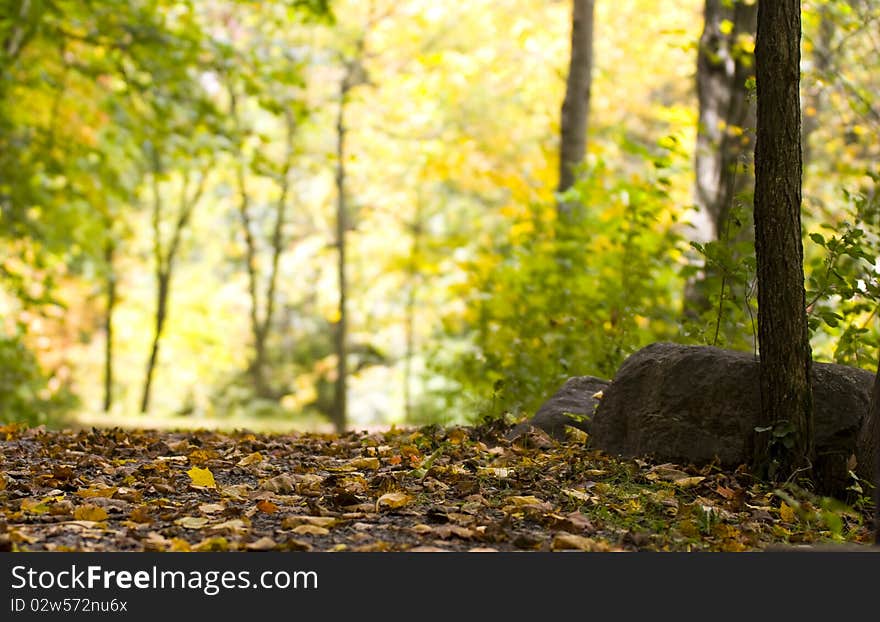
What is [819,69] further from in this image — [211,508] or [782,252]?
[211,508]

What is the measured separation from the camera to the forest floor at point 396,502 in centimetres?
314

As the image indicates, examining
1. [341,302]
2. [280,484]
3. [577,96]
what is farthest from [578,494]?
[341,302]

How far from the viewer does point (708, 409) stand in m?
4.48

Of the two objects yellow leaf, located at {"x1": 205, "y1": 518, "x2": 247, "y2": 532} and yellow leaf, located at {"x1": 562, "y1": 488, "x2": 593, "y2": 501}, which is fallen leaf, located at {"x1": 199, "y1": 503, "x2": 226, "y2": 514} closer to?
yellow leaf, located at {"x1": 205, "y1": 518, "x2": 247, "y2": 532}

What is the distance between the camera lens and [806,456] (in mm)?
4137

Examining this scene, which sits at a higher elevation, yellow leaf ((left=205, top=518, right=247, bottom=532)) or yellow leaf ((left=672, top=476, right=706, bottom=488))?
yellow leaf ((left=672, top=476, right=706, bottom=488))

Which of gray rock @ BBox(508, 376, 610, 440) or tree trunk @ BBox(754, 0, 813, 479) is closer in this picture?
tree trunk @ BBox(754, 0, 813, 479)

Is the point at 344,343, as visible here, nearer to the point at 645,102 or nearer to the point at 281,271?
the point at 645,102

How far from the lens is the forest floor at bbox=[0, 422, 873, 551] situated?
3.14 metres

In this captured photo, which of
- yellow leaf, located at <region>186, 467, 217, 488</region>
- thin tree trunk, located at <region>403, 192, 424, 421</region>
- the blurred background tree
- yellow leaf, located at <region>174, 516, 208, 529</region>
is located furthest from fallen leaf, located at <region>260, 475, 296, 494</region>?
thin tree trunk, located at <region>403, 192, 424, 421</region>

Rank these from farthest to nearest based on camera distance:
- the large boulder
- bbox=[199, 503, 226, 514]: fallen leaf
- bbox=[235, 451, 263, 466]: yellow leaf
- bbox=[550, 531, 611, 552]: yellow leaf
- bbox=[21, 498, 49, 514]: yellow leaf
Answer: bbox=[235, 451, 263, 466]: yellow leaf < the large boulder < bbox=[199, 503, 226, 514]: fallen leaf < bbox=[21, 498, 49, 514]: yellow leaf < bbox=[550, 531, 611, 552]: yellow leaf

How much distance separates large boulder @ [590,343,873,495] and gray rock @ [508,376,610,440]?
0.37m
